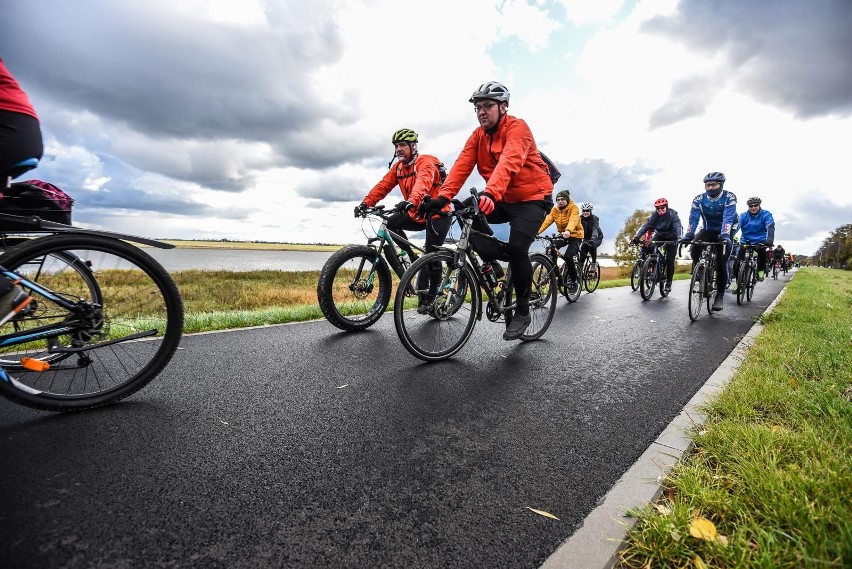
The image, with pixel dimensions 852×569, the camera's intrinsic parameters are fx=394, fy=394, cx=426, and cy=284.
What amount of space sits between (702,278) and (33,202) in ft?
27.7

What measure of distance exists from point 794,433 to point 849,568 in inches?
43.4

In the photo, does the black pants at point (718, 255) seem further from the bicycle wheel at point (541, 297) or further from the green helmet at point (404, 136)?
the green helmet at point (404, 136)

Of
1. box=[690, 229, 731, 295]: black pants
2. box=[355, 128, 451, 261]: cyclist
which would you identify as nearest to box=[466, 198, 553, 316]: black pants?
box=[355, 128, 451, 261]: cyclist

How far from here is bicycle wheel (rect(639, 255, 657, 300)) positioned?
9.29 metres

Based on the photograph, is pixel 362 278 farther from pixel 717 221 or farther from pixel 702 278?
pixel 717 221

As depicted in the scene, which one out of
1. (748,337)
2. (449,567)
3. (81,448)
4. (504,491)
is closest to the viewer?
(449,567)

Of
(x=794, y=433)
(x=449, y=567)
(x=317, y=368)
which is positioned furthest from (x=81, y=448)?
(x=794, y=433)

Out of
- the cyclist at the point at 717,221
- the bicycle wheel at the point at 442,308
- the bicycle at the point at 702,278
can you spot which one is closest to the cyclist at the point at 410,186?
the bicycle wheel at the point at 442,308

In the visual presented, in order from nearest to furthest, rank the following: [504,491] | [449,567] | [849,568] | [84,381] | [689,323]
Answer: [849,568] → [449,567] → [504,491] → [84,381] → [689,323]

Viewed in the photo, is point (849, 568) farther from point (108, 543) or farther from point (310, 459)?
point (108, 543)

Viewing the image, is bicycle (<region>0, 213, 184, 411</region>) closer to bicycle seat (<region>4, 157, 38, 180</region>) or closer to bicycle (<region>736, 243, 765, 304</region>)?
bicycle seat (<region>4, 157, 38, 180</region>)

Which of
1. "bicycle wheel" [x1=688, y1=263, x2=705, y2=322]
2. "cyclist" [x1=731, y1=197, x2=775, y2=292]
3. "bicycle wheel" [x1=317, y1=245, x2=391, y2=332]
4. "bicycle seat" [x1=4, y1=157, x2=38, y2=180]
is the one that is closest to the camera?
"bicycle seat" [x1=4, y1=157, x2=38, y2=180]

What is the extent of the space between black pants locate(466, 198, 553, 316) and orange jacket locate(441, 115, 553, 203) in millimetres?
98

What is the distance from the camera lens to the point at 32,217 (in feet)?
7.34
